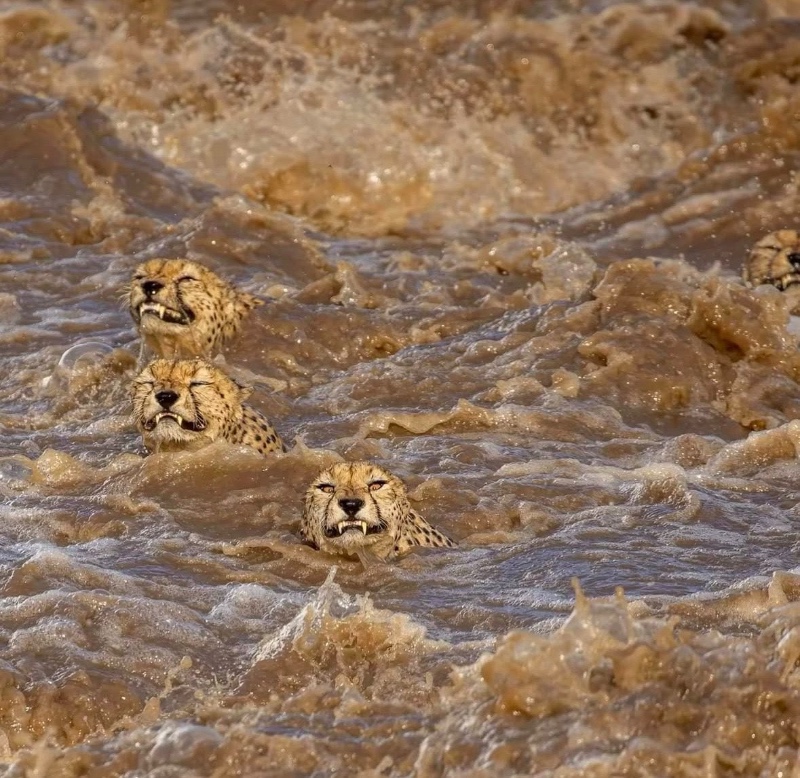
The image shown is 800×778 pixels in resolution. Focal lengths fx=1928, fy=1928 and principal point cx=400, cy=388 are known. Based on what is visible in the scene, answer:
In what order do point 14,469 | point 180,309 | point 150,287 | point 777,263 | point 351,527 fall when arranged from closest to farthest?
point 351,527
point 14,469
point 150,287
point 180,309
point 777,263

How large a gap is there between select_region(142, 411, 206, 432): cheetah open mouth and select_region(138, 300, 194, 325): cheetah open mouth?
1.82 meters

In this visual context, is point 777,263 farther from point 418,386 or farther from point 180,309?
point 180,309

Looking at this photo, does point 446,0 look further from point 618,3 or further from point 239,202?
point 239,202

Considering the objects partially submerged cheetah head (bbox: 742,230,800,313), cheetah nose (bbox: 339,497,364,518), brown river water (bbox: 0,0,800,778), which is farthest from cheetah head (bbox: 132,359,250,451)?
partially submerged cheetah head (bbox: 742,230,800,313)

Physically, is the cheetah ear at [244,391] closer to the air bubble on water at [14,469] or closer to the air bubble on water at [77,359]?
the air bubble on water at [14,469]

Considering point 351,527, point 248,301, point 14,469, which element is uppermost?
point 351,527

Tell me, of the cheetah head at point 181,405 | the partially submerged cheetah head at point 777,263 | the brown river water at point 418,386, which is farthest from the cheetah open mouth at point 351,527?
the partially submerged cheetah head at point 777,263

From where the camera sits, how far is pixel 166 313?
1167 cm

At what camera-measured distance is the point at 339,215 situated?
15594mm

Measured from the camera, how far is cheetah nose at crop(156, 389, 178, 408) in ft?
32.3

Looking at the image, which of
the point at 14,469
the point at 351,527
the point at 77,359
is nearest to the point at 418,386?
the point at 77,359

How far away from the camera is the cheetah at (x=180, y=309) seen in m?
11.6

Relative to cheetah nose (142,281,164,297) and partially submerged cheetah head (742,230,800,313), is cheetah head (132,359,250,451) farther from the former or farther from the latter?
partially submerged cheetah head (742,230,800,313)

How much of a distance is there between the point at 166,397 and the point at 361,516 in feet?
5.71
